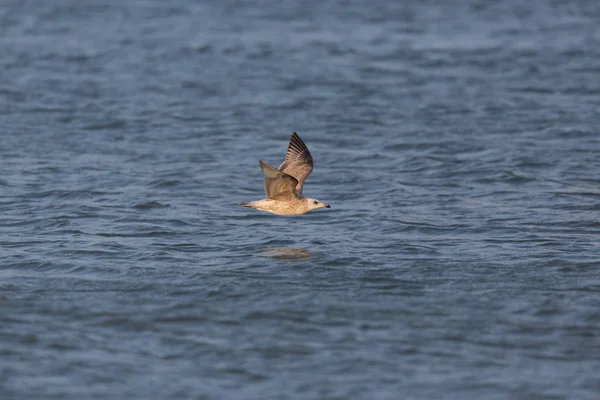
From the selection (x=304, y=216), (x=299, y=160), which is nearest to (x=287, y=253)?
(x=299, y=160)

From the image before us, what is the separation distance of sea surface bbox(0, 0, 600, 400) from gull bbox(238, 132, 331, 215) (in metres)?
0.39

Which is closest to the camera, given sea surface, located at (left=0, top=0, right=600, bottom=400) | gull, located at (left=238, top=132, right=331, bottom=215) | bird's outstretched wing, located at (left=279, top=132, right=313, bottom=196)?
sea surface, located at (left=0, top=0, right=600, bottom=400)

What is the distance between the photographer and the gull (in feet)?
34.6

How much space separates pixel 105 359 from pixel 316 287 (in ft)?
7.40

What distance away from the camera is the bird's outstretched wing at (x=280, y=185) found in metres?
10.4

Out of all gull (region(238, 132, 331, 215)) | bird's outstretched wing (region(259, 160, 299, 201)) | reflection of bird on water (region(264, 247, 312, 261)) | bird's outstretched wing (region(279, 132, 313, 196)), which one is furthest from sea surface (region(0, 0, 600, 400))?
bird's outstretched wing (region(279, 132, 313, 196))

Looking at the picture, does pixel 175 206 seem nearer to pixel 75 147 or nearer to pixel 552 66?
pixel 75 147

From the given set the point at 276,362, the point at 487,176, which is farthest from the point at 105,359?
the point at 487,176

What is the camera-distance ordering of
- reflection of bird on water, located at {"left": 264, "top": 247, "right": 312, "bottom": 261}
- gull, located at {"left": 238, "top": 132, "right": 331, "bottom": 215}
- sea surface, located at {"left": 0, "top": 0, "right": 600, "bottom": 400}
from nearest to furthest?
sea surface, located at {"left": 0, "top": 0, "right": 600, "bottom": 400}
reflection of bird on water, located at {"left": 264, "top": 247, "right": 312, "bottom": 261}
gull, located at {"left": 238, "top": 132, "right": 331, "bottom": 215}

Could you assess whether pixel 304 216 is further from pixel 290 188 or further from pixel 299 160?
pixel 290 188

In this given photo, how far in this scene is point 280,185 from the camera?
10641 mm

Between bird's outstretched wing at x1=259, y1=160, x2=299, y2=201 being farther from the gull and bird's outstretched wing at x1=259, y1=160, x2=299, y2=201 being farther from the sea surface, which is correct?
the sea surface

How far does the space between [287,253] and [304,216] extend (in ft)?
5.88

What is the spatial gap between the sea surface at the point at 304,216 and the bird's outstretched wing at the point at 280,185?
20.5 inches
